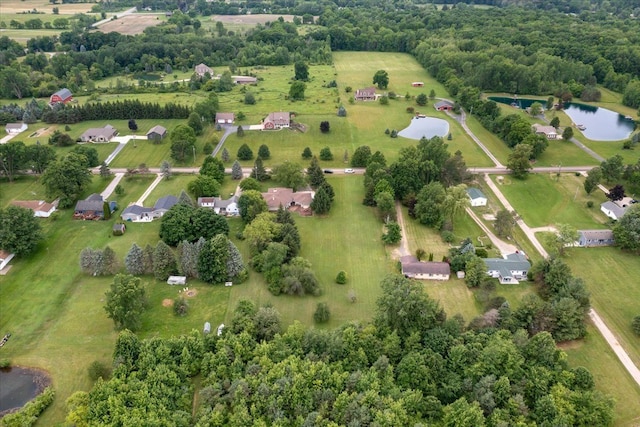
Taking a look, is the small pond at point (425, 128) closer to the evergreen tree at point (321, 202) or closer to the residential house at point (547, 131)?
the residential house at point (547, 131)

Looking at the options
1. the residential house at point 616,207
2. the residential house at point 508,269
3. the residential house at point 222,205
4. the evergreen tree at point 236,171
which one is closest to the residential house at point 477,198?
the residential house at point 508,269

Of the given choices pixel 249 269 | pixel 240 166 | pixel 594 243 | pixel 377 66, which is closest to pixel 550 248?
pixel 594 243

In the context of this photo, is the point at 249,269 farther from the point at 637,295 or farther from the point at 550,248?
the point at 637,295

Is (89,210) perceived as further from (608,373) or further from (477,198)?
(608,373)

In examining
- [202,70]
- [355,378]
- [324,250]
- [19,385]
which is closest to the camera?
[355,378]

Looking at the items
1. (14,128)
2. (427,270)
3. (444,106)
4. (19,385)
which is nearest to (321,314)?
(427,270)
